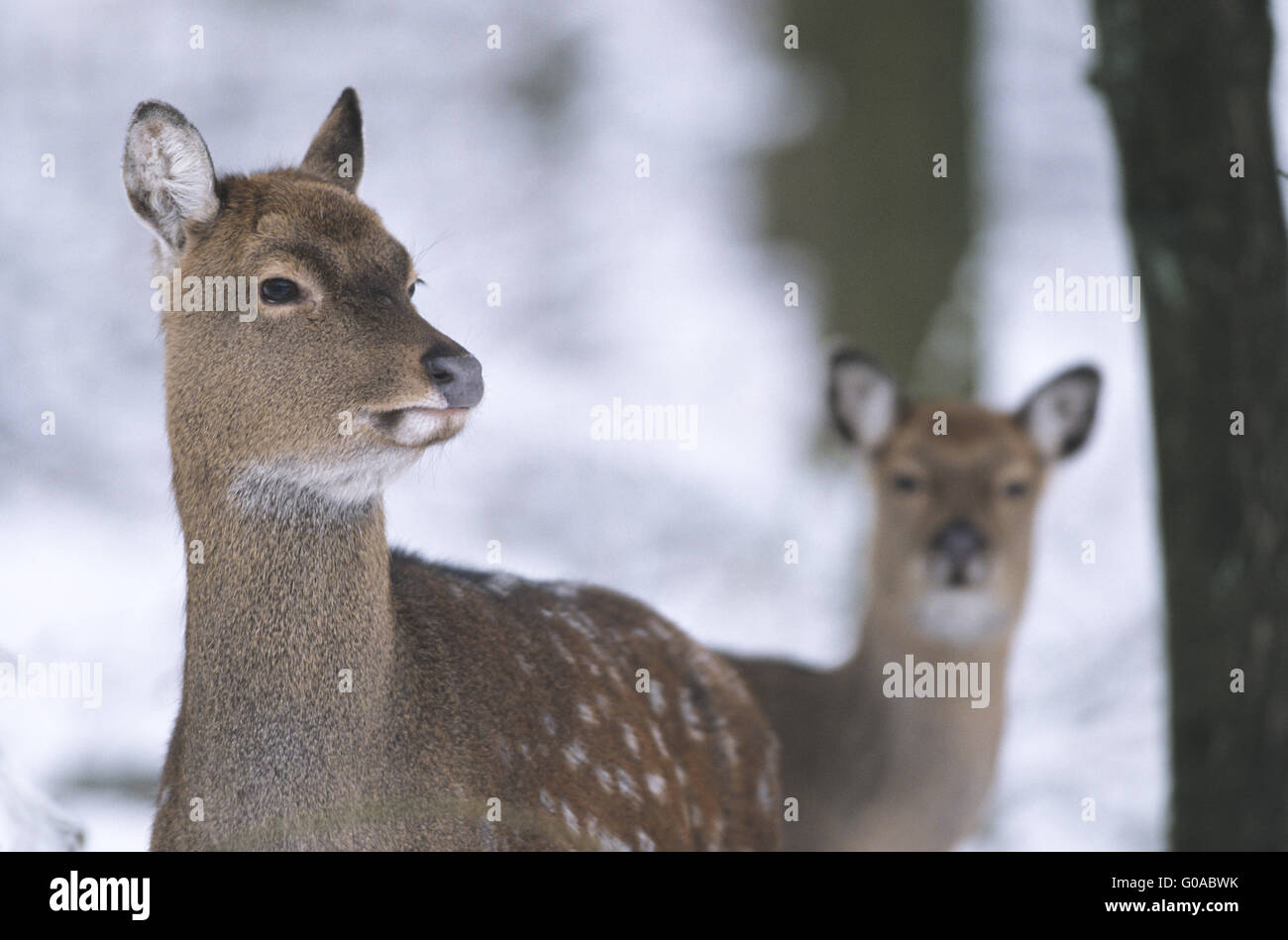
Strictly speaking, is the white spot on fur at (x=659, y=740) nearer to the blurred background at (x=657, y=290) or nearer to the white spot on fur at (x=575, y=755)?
the white spot on fur at (x=575, y=755)

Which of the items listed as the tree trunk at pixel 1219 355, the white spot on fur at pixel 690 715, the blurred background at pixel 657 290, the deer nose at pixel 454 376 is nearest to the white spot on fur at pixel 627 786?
the white spot on fur at pixel 690 715

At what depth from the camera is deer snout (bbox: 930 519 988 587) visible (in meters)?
4.65

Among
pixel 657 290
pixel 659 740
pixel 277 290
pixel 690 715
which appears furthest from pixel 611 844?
pixel 657 290

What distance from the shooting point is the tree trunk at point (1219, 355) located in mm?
4148

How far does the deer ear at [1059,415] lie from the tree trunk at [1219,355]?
0.55m

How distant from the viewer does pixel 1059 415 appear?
16.0ft

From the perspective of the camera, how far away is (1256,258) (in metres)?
4.16

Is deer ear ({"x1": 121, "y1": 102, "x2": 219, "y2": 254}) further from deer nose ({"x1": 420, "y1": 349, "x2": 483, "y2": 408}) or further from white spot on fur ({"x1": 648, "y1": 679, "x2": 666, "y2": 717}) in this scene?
white spot on fur ({"x1": 648, "y1": 679, "x2": 666, "y2": 717})

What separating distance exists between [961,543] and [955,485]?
206 mm

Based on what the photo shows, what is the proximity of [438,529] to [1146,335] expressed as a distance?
2845 mm

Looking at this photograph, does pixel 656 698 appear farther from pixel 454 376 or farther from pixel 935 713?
pixel 454 376
